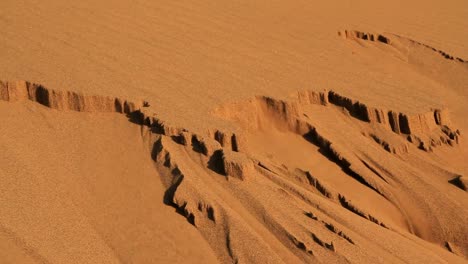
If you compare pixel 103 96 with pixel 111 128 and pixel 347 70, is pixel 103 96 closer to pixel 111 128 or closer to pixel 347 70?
pixel 111 128

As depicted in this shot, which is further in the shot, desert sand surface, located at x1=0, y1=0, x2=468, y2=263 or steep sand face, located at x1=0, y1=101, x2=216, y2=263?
desert sand surface, located at x1=0, y1=0, x2=468, y2=263

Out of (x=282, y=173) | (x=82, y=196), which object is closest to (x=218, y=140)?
(x=282, y=173)

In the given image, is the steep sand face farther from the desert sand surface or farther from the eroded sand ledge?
the eroded sand ledge

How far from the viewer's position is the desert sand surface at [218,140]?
466cm

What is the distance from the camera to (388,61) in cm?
834

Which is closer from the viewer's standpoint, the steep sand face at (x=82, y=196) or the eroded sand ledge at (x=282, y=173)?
the steep sand face at (x=82, y=196)

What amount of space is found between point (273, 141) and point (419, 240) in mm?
1474

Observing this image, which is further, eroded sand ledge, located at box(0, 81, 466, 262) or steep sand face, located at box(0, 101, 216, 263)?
eroded sand ledge, located at box(0, 81, 466, 262)

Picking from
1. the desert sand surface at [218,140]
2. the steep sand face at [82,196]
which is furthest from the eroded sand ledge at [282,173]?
the steep sand face at [82,196]

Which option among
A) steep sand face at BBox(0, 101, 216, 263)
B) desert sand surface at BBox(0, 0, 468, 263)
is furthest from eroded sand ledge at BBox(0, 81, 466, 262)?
steep sand face at BBox(0, 101, 216, 263)

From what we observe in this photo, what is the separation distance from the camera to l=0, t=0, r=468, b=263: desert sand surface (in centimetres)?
466

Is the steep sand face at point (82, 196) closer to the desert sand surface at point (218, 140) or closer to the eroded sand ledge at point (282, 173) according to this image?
the desert sand surface at point (218, 140)

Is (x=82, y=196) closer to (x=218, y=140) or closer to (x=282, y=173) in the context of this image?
(x=218, y=140)

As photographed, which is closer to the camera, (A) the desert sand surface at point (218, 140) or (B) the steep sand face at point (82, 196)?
(B) the steep sand face at point (82, 196)
